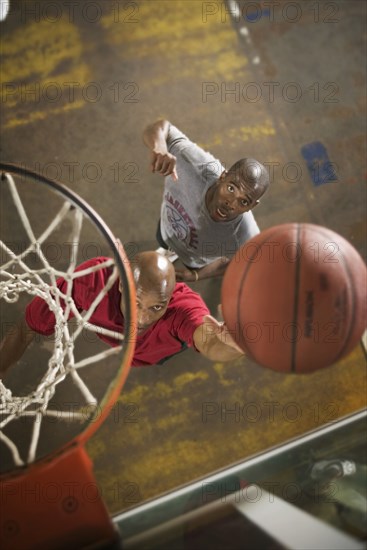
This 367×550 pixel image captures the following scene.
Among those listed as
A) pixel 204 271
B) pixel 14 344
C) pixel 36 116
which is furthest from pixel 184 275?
pixel 36 116

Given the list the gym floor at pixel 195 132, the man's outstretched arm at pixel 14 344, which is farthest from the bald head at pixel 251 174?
the man's outstretched arm at pixel 14 344

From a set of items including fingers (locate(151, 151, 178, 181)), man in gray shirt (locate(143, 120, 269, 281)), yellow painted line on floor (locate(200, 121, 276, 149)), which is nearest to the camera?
fingers (locate(151, 151, 178, 181))

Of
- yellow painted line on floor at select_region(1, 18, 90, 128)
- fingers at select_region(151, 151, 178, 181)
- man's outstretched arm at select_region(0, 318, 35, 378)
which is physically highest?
yellow painted line on floor at select_region(1, 18, 90, 128)

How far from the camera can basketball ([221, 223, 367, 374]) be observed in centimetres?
171

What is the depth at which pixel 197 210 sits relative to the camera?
8.30ft

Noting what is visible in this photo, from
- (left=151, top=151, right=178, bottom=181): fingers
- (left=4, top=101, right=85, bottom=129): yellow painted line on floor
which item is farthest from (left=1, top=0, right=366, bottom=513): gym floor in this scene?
(left=151, top=151, right=178, bottom=181): fingers

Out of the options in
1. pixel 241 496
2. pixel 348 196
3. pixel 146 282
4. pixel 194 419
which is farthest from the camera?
pixel 348 196

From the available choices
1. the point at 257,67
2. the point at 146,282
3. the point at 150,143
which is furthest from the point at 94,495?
the point at 257,67

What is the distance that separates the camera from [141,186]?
129 inches

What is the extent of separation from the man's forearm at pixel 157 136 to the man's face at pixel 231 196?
31 cm

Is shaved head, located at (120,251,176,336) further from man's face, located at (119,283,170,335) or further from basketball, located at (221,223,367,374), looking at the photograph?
basketball, located at (221,223,367,374)

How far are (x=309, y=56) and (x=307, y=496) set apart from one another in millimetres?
2774

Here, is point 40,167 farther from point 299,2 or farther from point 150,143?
point 299,2

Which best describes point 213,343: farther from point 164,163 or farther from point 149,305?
point 164,163
